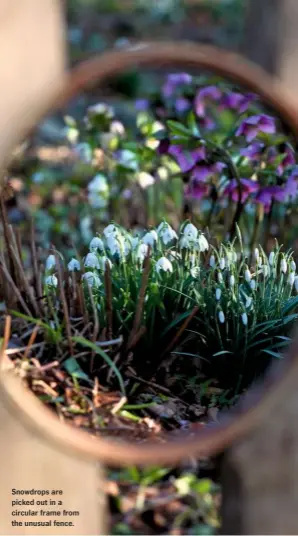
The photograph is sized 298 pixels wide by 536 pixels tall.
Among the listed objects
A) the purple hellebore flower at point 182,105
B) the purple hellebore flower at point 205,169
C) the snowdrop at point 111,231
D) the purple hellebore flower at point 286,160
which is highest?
the purple hellebore flower at point 182,105

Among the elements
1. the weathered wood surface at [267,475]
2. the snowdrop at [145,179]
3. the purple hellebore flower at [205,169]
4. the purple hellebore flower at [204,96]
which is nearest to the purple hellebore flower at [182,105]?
the purple hellebore flower at [204,96]

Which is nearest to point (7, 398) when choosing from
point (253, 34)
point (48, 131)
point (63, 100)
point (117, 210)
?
point (63, 100)

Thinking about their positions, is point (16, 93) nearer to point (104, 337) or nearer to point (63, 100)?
point (63, 100)

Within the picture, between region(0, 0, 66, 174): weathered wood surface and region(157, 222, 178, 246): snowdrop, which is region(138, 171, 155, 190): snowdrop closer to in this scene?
region(157, 222, 178, 246): snowdrop

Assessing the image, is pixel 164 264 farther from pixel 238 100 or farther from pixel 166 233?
pixel 238 100

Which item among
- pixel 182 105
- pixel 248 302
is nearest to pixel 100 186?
pixel 182 105

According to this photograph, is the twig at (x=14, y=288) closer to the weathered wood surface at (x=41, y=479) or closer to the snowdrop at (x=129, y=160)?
the weathered wood surface at (x=41, y=479)
